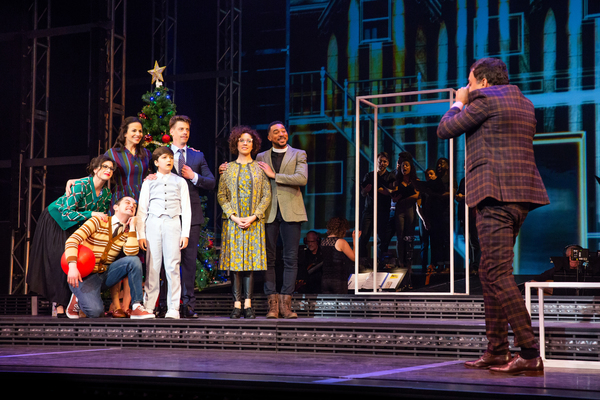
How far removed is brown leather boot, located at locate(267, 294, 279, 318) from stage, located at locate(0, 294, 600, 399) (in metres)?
0.39

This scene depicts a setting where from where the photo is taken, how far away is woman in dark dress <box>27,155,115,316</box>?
4.55 m

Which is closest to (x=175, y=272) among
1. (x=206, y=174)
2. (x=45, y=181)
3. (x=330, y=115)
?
(x=206, y=174)

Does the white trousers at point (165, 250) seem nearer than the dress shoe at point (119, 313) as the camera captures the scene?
Yes

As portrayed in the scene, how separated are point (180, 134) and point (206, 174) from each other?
35cm

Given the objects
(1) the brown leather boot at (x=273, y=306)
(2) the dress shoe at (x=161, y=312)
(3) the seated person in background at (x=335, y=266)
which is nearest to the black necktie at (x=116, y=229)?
(2) the dress shoe at (x=161, y=312)

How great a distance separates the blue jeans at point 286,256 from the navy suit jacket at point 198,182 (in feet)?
1.85

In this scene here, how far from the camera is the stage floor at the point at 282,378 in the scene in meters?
2.06

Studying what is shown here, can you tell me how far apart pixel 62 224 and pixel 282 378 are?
287 centimetres

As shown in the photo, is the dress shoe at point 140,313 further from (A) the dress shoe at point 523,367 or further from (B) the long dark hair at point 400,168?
(B) the long dark hair at point 400,168

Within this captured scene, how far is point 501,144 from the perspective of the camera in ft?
8.76

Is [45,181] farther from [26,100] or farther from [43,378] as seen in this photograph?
[43,378]

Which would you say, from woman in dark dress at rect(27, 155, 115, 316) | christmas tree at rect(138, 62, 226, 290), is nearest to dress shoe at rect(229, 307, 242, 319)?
woman in dark dress at rect(27, 155, 115, 316)

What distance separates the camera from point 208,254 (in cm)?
664

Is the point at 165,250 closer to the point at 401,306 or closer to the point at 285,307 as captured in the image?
the point at 285,307
